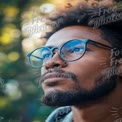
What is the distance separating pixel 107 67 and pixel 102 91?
0.07 meters

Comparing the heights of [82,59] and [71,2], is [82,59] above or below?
below

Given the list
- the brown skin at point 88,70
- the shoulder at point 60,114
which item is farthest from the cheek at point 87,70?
the shoulder at point 60,114

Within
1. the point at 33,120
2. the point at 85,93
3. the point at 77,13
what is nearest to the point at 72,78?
the point at 85,93

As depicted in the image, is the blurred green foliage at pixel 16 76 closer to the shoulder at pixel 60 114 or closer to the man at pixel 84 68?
the shoulder at pixel 60 114

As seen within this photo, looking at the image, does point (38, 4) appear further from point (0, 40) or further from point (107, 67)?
point (107, 67)

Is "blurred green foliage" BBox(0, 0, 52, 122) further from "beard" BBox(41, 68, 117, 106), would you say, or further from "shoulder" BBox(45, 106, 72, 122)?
"beard" BBox(41, 68, 117, 106)

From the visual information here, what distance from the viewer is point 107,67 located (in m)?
0.86

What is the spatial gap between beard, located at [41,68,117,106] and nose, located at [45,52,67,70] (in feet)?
0.15

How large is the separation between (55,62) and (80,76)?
0.08m

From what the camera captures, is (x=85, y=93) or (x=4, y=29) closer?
(x=85, y=93)

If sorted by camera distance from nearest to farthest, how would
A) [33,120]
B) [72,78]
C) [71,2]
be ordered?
[72,78] < [71,2] < [33,120]

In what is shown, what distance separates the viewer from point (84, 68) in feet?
2.72

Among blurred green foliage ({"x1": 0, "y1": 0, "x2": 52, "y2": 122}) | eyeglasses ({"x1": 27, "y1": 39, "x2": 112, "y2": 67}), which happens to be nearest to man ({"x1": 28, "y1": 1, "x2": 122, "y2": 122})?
eyeglasses ({"x1": 27, "y1": 39, "x2": 112, "y2": 67})

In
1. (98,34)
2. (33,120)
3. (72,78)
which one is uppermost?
(98,34)
